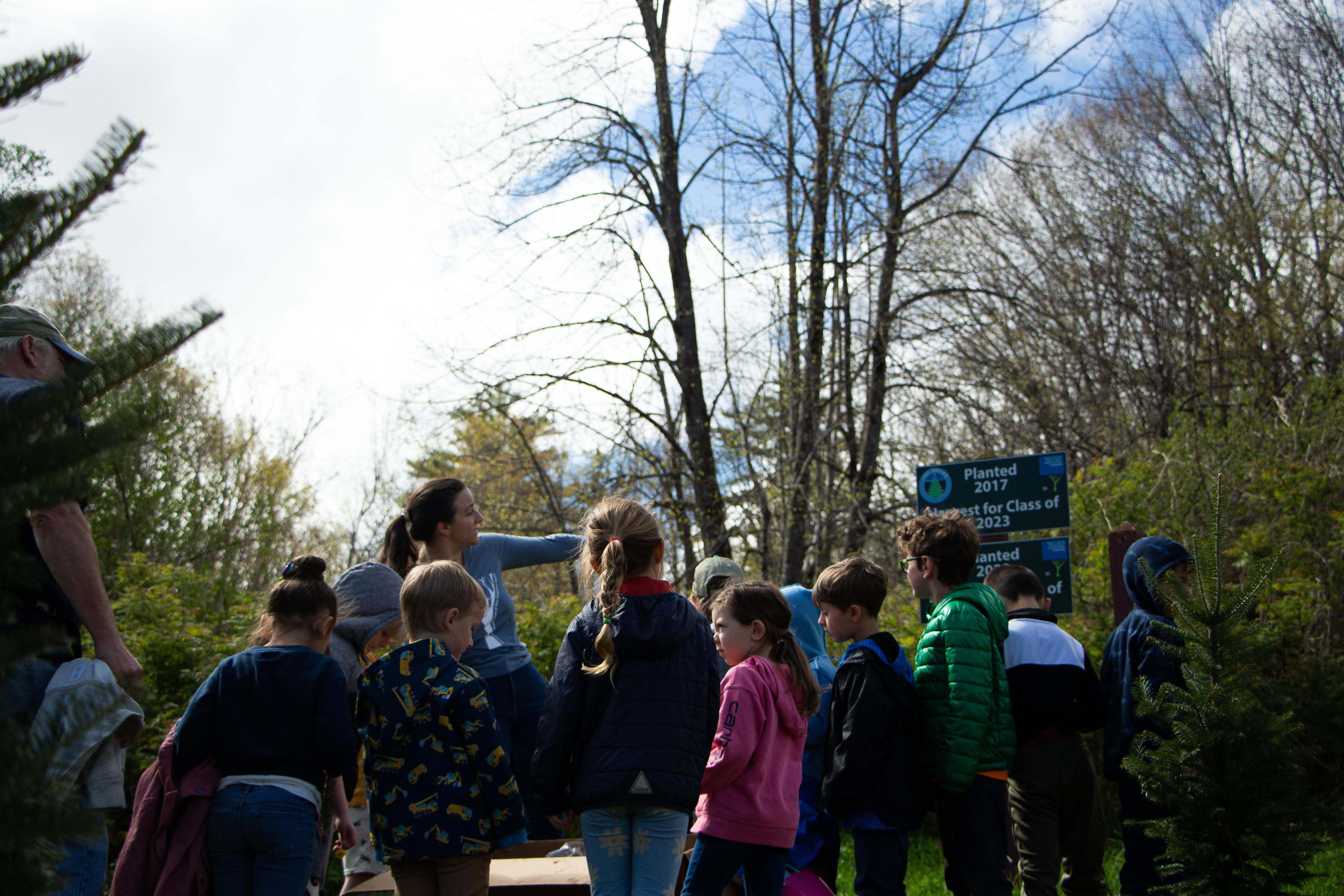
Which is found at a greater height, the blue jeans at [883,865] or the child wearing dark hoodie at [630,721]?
the child wearing dark hoodie at [630,721]

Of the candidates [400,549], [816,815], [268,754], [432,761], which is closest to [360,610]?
[400,549]

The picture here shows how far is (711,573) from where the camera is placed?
17.0 ft

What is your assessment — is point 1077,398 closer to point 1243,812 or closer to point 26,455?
point 1243,812

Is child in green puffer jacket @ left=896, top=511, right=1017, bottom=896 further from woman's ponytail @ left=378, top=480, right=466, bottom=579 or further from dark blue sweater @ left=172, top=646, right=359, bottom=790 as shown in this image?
dark blue sweater @ left=172, top=646, right=359, bottom=790

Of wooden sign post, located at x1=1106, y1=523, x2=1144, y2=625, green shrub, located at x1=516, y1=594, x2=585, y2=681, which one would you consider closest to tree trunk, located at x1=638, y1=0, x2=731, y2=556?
green shrub, located at x1=516, y1=594, x2=585, y2=681

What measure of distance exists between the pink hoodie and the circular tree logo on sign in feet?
13.2

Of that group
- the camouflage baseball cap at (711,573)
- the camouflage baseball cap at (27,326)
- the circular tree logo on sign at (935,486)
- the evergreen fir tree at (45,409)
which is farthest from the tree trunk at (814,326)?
the evergreen fir tree at (45,409)

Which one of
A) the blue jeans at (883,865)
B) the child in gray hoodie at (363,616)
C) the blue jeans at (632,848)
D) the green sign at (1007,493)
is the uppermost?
the green sign at (1007,493)

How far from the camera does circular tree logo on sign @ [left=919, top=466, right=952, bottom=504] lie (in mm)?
7508

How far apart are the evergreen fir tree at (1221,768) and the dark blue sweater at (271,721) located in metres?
2.76

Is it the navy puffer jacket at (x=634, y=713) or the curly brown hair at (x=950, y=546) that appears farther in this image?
the curly brown hair at (x=950, y=546)

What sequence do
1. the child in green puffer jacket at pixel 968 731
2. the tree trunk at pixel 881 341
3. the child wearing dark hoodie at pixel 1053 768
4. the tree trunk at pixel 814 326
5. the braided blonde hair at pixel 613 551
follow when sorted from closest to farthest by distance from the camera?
the braided blonde hair at pixel 613 551 < the child in green puffer jacket at pixel 968 731 < the child wearing dark hoodie at pixel 1053 768 < the tree trunk at pixel 814 326 < the tree trunk at pixel 881 341

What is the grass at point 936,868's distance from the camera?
576cm

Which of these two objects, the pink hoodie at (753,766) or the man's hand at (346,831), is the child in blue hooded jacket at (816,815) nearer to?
the pink hoodie at (753,766)
